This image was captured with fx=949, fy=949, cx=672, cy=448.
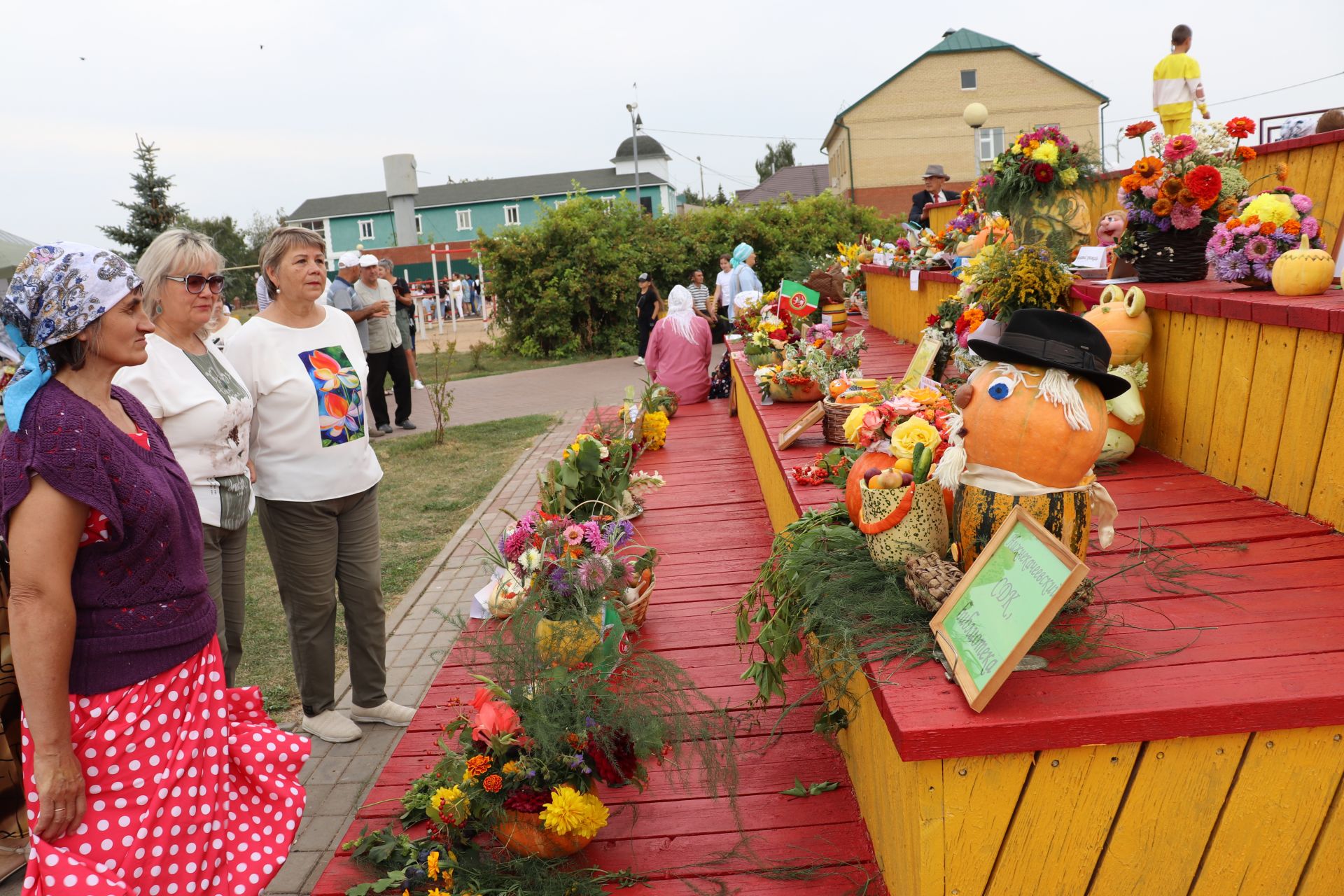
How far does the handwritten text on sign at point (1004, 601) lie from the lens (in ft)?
5.82

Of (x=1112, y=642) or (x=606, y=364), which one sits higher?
(x=1112, y=642)

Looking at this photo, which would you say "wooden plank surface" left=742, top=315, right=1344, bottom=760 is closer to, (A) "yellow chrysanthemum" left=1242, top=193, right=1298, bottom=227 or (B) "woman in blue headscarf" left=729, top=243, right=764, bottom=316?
(A) "yellow chrysanthemum" left=1242, top=193, right=1298, bottom=227

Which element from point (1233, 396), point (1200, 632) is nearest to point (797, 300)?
point (1233, 396)

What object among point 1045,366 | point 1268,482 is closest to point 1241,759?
point 1045,366

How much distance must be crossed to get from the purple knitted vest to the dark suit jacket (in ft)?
28.4

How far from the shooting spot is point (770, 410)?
17.4 ft

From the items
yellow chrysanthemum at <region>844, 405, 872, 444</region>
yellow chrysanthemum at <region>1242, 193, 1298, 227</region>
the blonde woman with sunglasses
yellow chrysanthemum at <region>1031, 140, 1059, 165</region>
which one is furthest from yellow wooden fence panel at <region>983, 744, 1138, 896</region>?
yellow chrysanthemum at <region>1031, 140, 1059, 165</region>

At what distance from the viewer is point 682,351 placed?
27.7 ft

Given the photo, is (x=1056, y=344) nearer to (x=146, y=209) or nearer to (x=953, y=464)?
(x=953, y=464)

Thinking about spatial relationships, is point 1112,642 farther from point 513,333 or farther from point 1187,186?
point 513,333

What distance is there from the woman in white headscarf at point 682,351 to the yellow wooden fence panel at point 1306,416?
19.4 feet

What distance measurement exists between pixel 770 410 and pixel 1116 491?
2373mm

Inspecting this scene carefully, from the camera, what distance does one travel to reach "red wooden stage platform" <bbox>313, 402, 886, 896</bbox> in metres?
2.27

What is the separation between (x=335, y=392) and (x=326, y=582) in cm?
73
